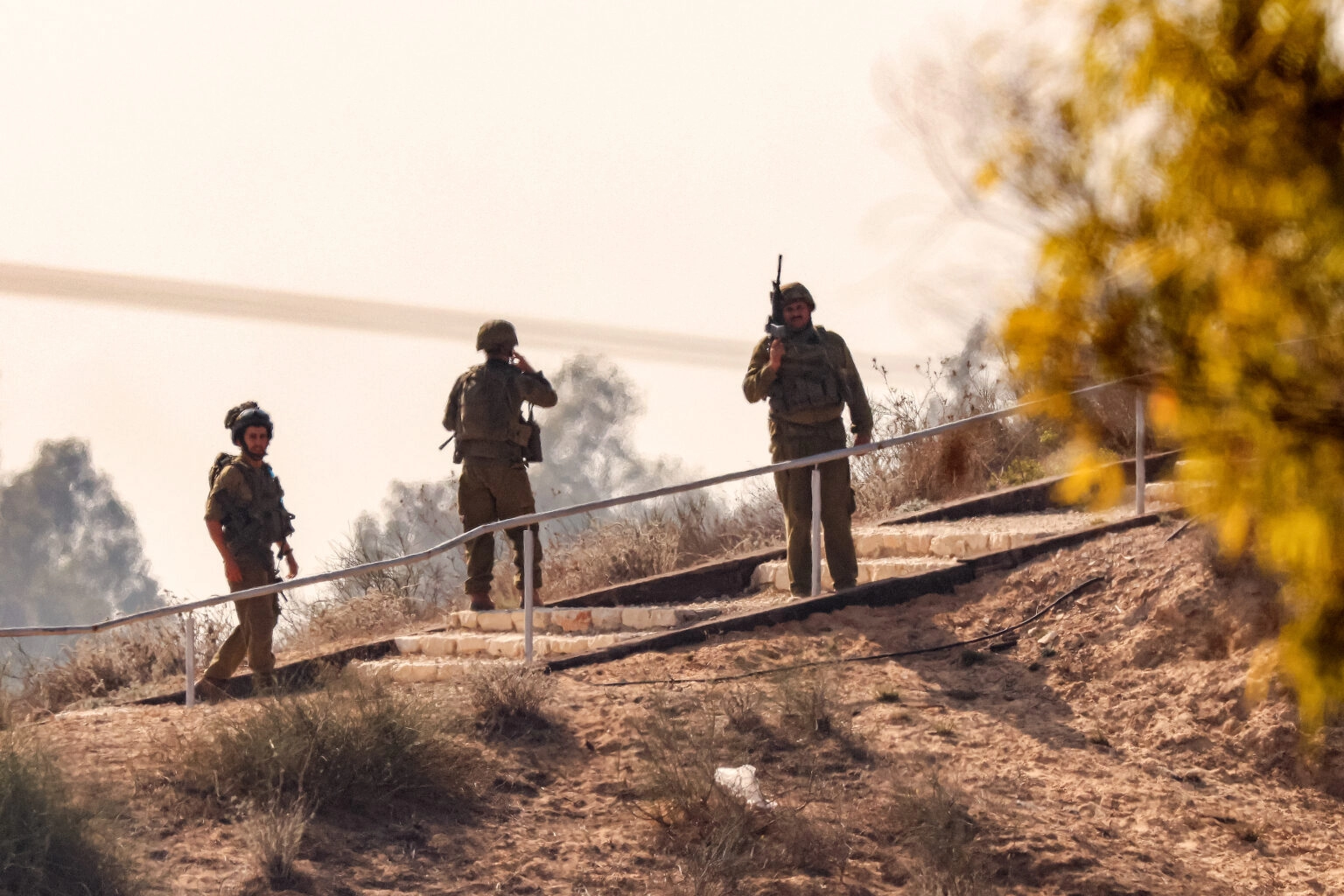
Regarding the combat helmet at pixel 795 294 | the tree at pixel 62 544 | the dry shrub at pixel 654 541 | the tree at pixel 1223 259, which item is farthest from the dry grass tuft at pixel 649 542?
the tree at pixel 62 544

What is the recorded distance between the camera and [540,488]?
84500 millimetres

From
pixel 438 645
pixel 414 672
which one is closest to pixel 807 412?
pixel 414 672

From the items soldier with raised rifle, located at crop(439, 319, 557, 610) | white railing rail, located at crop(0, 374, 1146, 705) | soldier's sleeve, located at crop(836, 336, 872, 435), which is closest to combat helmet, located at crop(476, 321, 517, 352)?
soldier with raised rifle, located at crop(439, 319, 557, 610)

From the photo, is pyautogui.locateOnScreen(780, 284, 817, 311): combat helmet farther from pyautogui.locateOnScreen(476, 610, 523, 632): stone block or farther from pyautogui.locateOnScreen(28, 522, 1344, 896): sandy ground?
pyautogui.locateOnScreen(476, 610, 523, 632): stone block

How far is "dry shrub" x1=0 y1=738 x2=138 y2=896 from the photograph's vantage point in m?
5.46

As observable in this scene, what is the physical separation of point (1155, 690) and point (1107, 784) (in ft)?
3.06

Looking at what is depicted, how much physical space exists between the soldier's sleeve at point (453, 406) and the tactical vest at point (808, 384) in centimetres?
225

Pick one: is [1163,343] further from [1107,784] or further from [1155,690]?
[1155,690]

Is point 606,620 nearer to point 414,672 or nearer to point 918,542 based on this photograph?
point 414,672

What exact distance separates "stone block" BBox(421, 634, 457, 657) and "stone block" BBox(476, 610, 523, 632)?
30cm

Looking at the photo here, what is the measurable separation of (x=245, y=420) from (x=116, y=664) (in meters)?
5.30

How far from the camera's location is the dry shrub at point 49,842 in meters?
5.46

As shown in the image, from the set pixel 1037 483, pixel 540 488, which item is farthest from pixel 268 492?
pixel 540 488

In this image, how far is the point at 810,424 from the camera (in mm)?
9234
